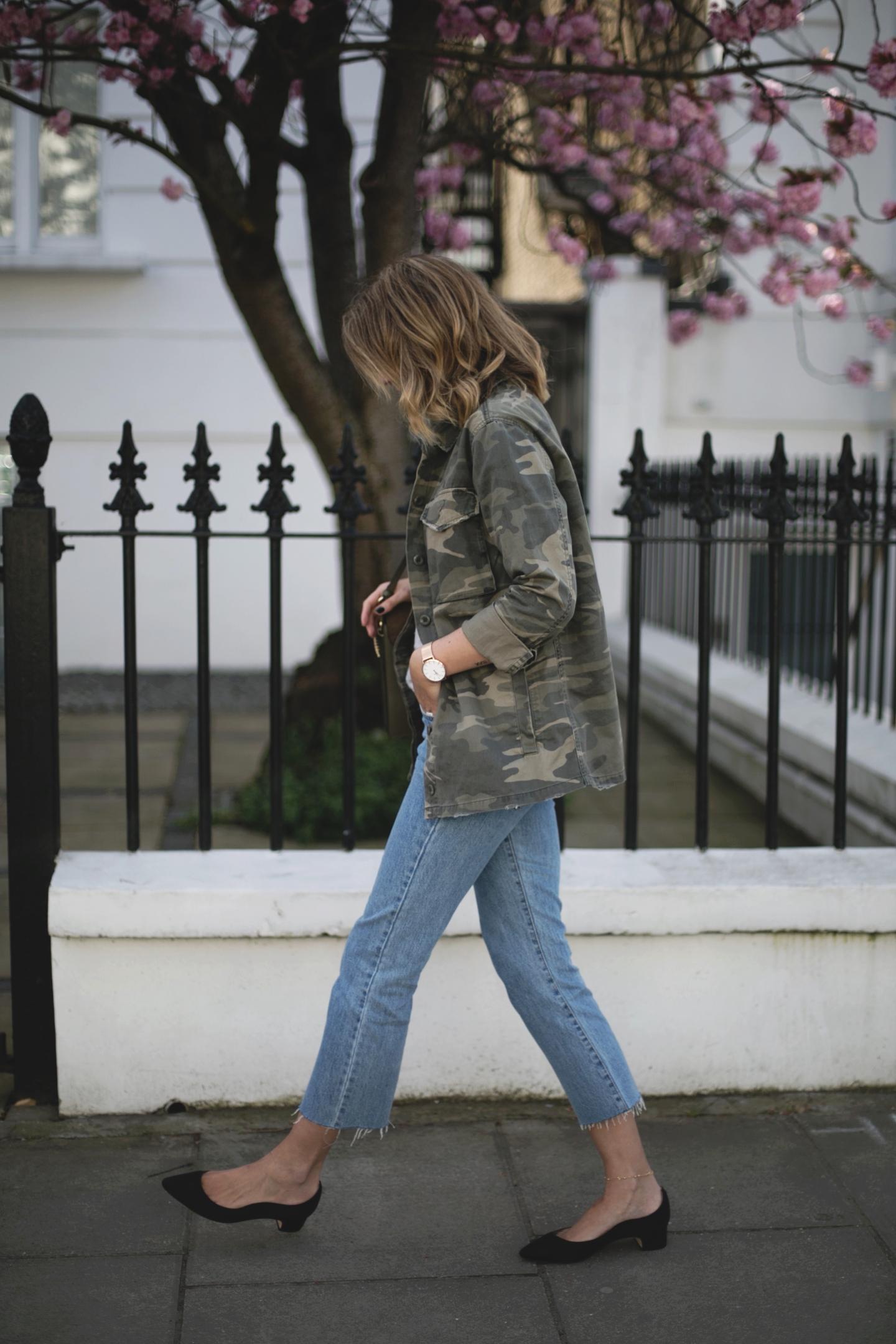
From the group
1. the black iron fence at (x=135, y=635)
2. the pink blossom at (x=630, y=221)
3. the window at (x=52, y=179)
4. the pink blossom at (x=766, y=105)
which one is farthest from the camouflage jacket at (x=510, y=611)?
the window at (x=52, y=179)

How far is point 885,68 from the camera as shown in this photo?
12.1 feet

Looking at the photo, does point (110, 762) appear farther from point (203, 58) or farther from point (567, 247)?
point (203, 58)

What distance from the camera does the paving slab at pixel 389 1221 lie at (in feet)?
8.39

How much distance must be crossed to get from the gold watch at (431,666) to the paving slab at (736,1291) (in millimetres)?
1150

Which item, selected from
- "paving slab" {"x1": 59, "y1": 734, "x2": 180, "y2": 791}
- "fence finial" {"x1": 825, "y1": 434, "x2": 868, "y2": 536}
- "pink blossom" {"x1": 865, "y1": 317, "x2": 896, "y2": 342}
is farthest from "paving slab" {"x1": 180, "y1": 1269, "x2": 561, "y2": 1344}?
"pink blossom" {"x1": 865, "y1": 317, "x2": 896, "y2": 342}

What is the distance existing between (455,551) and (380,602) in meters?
0.38

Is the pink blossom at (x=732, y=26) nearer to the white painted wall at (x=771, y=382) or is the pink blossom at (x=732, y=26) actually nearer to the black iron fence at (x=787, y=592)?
the black iron fence at (x=787, y=592)

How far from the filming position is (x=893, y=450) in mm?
5059

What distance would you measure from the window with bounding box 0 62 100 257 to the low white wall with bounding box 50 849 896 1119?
7.55m

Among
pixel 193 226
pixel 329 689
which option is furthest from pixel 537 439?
pixel 193 226

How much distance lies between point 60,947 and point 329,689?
11.4 feet

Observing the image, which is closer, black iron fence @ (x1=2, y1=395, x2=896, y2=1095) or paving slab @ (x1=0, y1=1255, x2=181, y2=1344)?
paving slab @ (x1=0, y1=1255, x2=181, y2=1344)

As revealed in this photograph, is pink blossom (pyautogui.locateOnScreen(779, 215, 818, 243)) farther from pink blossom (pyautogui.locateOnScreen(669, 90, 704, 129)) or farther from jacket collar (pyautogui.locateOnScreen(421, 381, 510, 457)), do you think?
jacket collar (pyautogui.locateOnScreen(421, 381, 510, 457))

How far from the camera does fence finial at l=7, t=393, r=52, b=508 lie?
3055 mm
